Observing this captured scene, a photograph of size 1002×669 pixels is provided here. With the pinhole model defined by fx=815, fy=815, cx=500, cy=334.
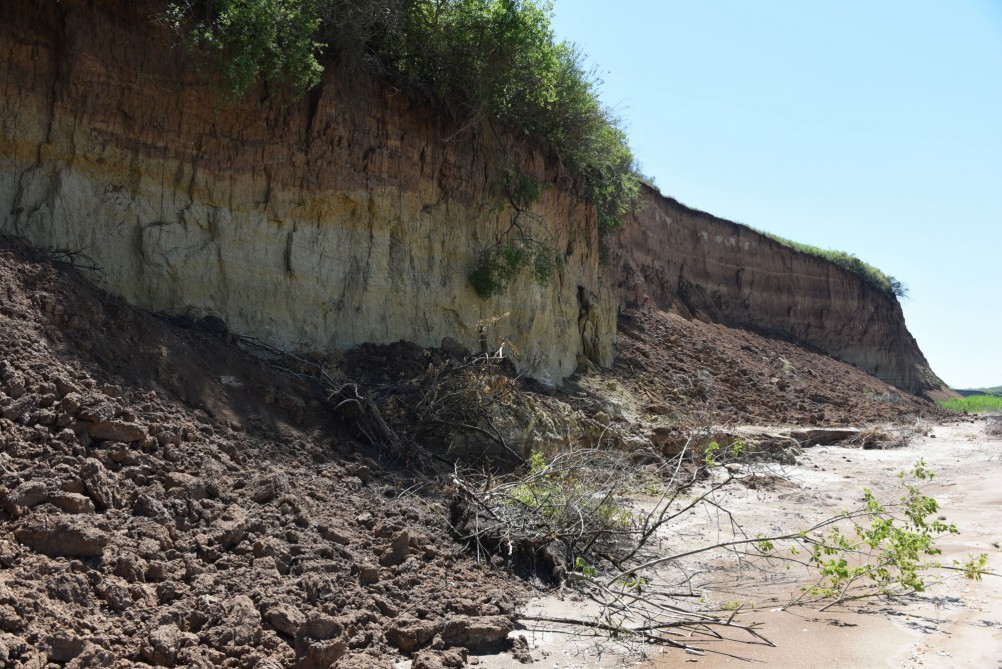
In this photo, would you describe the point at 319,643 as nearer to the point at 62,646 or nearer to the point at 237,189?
the point at 62,646

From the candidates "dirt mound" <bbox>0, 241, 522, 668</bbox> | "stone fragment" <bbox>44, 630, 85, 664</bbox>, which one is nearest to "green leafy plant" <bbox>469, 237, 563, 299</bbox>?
"dirt mound" <bbox>0, 241, 522, 668</bbox>

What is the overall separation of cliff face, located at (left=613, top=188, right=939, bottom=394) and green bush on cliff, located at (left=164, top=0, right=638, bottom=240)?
8101 mm

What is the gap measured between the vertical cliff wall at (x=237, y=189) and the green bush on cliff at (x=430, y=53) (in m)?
0.38

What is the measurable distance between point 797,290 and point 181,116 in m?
27.0

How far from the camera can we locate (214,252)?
8.62 m

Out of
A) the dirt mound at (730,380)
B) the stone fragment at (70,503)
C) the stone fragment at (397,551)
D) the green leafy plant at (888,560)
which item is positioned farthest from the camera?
the dirt mound at (730,380)

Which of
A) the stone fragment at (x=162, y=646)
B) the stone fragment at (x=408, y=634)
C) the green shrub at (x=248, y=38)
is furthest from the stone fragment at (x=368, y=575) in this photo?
the green shrub at (x=248, y=38)

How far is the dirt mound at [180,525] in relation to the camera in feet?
13.1

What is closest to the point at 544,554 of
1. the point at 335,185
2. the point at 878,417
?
the point at 335,185

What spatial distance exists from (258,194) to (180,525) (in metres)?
5.11

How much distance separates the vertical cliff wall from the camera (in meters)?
7.68

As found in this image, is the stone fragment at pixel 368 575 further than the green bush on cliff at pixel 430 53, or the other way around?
the green bush on cliff at pixel 430 53

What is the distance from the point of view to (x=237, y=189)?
349 inches

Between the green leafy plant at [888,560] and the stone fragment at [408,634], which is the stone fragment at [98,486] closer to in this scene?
the stone fragment at [408,634]
